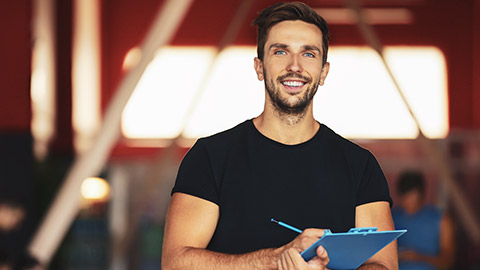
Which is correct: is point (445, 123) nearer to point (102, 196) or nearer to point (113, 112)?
point (102, 196)

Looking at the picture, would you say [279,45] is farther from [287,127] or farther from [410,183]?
[410,183]

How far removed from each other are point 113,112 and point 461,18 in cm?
840

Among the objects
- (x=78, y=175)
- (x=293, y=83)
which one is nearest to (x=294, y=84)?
(x=293, y=83)

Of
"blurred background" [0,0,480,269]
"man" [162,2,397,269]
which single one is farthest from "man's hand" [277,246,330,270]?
"blurred background" [0,0,480,269]

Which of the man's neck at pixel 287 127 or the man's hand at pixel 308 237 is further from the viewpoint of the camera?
the man's neck at pixel 287 127

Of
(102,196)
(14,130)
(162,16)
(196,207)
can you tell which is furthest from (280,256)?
(102,196)

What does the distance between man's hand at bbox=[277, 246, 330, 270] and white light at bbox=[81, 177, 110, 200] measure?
7.60 m

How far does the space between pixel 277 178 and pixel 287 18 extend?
0.47m

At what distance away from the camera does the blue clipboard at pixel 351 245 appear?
Answer: 81.0 inches

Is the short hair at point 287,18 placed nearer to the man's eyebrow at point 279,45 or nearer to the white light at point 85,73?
the man's eyebrow at point 279,45

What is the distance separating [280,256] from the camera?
214cm

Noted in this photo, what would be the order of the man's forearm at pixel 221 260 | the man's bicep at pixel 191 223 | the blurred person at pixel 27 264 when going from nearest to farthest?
1. the man's forearm at pixel 221 260
2. the man's bicep at pixel 191 223
3. the blurred person at pixel 27 264

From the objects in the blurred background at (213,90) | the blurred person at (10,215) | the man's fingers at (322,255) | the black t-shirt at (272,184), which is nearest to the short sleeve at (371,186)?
the black t-shirt at (272,184)

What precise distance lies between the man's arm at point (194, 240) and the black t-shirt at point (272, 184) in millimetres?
29
